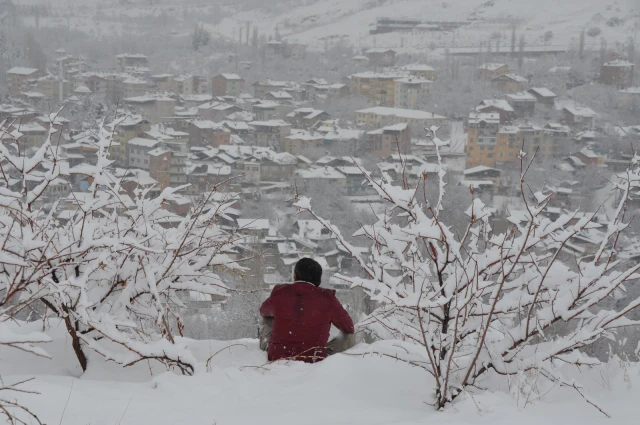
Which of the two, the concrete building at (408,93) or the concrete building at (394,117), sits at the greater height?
the concrete building at (408,93)

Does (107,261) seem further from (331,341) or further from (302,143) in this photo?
(302,143)

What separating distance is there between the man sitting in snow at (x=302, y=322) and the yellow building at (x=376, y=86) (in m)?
28.1

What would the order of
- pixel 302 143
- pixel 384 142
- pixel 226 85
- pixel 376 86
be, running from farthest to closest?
pixel 226 85 < pixel 376 86 < pixel 302 143 < pixel 384 142

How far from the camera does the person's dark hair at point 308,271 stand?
1645mm

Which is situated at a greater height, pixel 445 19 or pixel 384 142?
pixel 445 19

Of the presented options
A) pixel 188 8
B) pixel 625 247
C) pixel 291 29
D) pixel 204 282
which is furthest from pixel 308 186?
pixel 188 8

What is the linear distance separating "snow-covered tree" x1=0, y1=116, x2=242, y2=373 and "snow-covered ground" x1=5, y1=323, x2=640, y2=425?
3.0 inches

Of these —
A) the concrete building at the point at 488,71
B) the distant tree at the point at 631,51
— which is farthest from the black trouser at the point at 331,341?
the distant tree at the point at 631,51

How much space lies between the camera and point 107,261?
144cm

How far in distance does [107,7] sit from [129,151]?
1283 inches

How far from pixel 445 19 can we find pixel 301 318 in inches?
1794

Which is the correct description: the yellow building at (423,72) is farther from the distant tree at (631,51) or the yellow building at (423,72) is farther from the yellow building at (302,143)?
the yellow building at (302,143)

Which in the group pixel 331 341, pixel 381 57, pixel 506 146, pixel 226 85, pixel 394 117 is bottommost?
pixel 506 146

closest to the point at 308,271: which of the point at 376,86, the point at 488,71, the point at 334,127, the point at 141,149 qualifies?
the point at 141,149
